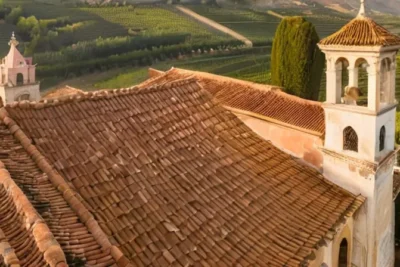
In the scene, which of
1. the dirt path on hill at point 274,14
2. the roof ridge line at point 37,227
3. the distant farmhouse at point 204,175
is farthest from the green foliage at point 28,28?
the roof ridge line at point 37,227

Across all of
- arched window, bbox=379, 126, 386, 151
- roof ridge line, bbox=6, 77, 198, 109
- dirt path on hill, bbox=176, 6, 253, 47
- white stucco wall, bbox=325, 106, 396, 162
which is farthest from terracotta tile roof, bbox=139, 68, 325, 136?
dirt path on hill, bbox=176, 6, 253, 47

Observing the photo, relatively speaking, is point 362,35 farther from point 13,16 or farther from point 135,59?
point 13,16

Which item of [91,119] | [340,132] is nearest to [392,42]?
[340,132]

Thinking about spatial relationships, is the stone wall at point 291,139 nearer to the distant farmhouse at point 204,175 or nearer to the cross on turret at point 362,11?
the distant farmhouse at point 204,175

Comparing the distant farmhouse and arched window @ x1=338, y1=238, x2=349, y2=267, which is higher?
the distant farmhouse

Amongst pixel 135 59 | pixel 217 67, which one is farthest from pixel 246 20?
pixel 217 67

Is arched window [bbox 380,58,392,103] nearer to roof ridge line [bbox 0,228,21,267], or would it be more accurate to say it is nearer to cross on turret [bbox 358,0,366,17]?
cross on turret [bbox 358,0,366,17]
